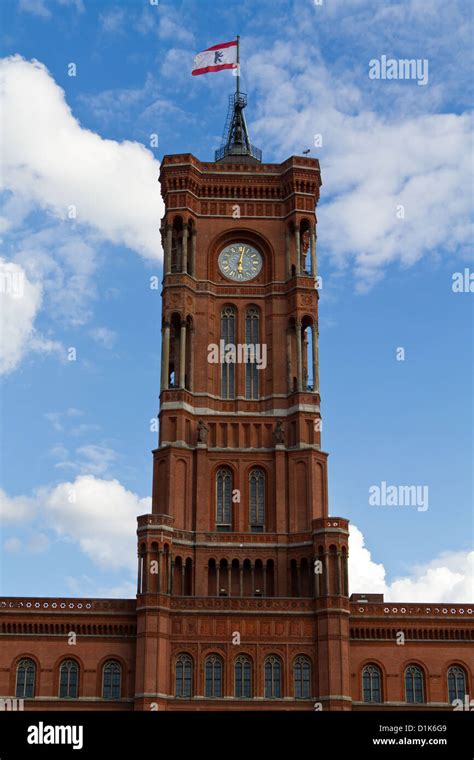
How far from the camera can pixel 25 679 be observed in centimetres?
7050

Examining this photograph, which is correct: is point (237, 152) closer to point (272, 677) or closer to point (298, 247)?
point (298, 247)

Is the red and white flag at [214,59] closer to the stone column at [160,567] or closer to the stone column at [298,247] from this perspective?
the stone column at [298,247]

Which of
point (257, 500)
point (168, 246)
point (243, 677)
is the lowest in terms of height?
point (243, 677)

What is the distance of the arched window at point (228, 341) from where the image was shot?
84.4m

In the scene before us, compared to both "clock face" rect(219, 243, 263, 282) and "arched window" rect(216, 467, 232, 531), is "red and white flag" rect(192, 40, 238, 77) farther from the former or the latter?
"arched window" rect(216, 467, 232, 531)

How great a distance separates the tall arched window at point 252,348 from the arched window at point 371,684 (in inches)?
904

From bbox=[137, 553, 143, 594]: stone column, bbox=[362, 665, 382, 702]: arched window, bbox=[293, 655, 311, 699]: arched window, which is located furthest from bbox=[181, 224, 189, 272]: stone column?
bbox=[362, 665, 382, 702]: arched window

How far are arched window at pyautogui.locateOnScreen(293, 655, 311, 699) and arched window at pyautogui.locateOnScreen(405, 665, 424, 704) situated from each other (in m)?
6.76

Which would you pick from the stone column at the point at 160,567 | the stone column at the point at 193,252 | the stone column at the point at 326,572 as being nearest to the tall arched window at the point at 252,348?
the stone column at the point at 193,252

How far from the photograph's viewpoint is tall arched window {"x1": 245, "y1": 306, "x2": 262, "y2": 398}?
277 ft

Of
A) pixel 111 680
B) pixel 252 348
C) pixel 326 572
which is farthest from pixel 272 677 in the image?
pixel 252 348

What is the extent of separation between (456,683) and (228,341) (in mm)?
31019

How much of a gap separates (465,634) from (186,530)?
20573 millimetres

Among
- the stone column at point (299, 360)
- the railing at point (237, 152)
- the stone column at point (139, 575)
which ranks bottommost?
the stone column at point (139, 575)
